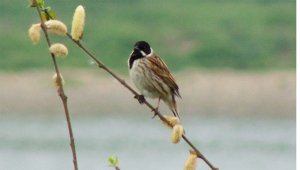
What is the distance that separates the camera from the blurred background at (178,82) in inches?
1054

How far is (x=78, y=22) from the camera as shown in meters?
2.49

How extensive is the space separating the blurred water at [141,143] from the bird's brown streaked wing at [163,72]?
15495mm

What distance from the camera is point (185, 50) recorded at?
37.4 metres

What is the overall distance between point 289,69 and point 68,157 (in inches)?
556

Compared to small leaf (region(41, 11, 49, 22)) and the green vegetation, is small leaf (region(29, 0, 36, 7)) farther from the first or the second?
the green vegetation

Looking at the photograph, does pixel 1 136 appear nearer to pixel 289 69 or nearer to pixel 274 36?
pixel 289 69

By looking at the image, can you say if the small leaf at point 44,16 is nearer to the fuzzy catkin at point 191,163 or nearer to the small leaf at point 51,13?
the small leaf at point 51,13

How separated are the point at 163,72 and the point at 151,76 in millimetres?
85

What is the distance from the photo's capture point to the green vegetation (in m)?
36.5

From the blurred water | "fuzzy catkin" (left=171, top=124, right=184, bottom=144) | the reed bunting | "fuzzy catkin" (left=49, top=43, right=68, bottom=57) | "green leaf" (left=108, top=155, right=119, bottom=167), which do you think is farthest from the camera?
the blurred water

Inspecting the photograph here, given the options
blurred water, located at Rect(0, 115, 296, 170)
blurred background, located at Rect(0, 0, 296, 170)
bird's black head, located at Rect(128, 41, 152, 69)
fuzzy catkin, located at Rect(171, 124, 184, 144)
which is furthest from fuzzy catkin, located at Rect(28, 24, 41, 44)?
blurred background, located at Rect(0, 0, 296, 170)

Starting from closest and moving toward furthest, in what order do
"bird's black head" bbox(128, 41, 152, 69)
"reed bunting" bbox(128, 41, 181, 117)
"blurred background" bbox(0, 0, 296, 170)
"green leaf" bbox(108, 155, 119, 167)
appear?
"green leaf" bbox(108, 155, 119, 167) < "bird's black head" bbox(128, 41, 152, 69) < "reed bunting" bbox(128, 41, 181, 117) < "blurred background" bbox(0, 0, 296, 170)

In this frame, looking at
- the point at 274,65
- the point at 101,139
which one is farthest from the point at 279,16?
the point at 101,139

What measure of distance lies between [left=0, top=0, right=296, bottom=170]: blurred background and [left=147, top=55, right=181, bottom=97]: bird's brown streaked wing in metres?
17.3
